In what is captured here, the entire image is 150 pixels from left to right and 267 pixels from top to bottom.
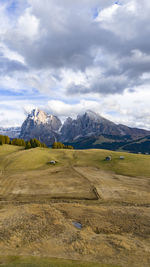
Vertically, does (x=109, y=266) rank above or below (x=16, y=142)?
below

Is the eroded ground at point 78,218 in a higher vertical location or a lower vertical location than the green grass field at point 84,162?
lower

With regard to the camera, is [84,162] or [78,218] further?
[84,162]

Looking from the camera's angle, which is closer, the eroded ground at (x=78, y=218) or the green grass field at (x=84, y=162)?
the eroded ground at (x=78, y=218)

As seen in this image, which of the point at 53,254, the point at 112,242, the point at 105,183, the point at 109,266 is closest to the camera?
the point at 109,266

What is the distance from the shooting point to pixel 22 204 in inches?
1348

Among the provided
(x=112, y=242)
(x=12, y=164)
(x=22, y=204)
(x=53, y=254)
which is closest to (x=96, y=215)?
(x=112, y=242)

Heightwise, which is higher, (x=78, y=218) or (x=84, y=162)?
(x=84, y=162)

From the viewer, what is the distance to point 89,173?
58.7 m

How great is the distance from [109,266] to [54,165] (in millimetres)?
55716

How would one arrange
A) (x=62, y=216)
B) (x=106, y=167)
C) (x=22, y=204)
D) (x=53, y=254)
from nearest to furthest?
1. (x=53, y=254)
2. (x=62, y=216)
3. (x=22, y=204)
4. (x=106, y=167)

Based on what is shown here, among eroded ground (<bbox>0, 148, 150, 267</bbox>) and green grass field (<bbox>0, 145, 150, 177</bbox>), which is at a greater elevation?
green grass field (<bbox>0, 145, 150, 177</bbox>)

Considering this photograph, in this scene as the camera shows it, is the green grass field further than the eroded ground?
Yes

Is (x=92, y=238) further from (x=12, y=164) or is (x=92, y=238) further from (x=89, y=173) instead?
(x=12, y=164)

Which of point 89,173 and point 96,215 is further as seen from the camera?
point 89,173
